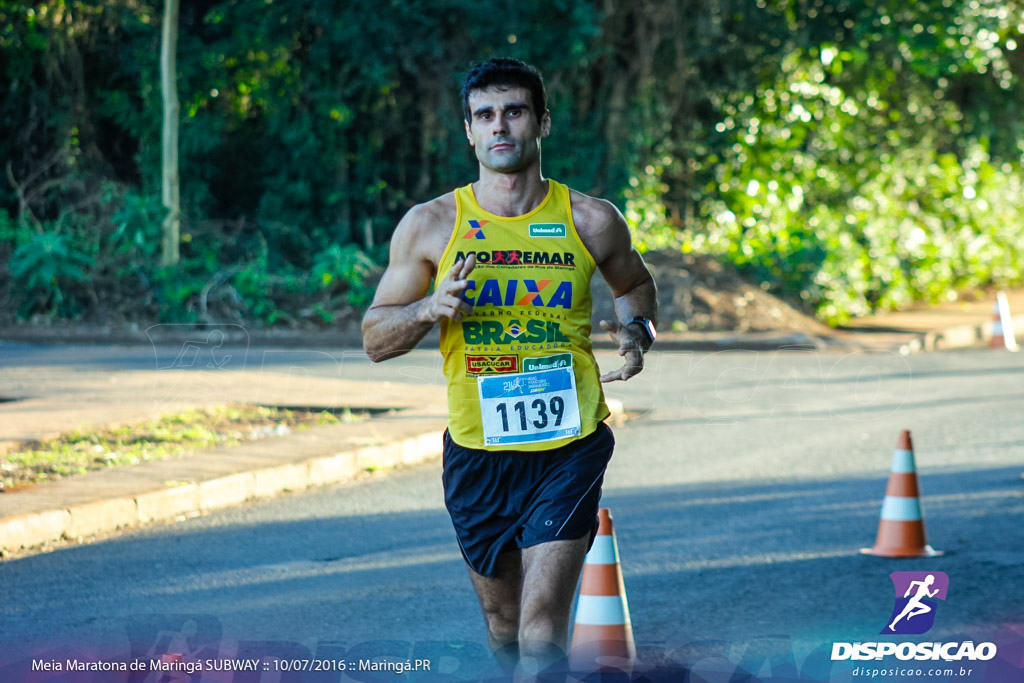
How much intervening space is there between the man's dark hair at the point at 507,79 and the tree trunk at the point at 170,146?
15.6 meters

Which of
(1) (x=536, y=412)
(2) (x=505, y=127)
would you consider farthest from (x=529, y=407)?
(2) (x=505, y=127)

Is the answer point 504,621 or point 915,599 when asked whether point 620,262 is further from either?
point 915,599

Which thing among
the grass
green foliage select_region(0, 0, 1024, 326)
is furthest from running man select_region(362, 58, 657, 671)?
green foliage select_region(0, 0, 1024, 326)

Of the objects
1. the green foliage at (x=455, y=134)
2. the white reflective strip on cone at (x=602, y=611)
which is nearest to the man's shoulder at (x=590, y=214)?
the white reflective strip on cone at (x=602, y=611)

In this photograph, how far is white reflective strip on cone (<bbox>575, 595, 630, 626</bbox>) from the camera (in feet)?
15.7

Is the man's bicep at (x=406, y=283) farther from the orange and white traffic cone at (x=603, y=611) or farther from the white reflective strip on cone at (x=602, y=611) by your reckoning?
the white reflective strip on cone at (x=602, y=611)

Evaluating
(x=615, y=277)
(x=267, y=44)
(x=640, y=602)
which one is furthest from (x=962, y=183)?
(x=615, y=277)

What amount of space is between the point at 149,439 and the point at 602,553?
5411 millimetres

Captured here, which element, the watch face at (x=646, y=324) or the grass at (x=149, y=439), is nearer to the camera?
the watch face at (x=646, y=324)

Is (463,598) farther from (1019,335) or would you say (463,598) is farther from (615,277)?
(1019,335)

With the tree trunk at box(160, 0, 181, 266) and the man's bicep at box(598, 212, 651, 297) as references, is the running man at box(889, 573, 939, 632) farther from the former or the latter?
the tree trunk at box(160, 0, 181, 266)

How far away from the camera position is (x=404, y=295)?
3.82m

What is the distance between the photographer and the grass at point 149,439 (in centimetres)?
820

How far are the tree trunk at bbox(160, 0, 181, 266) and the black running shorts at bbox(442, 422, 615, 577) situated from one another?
51.4 feet
